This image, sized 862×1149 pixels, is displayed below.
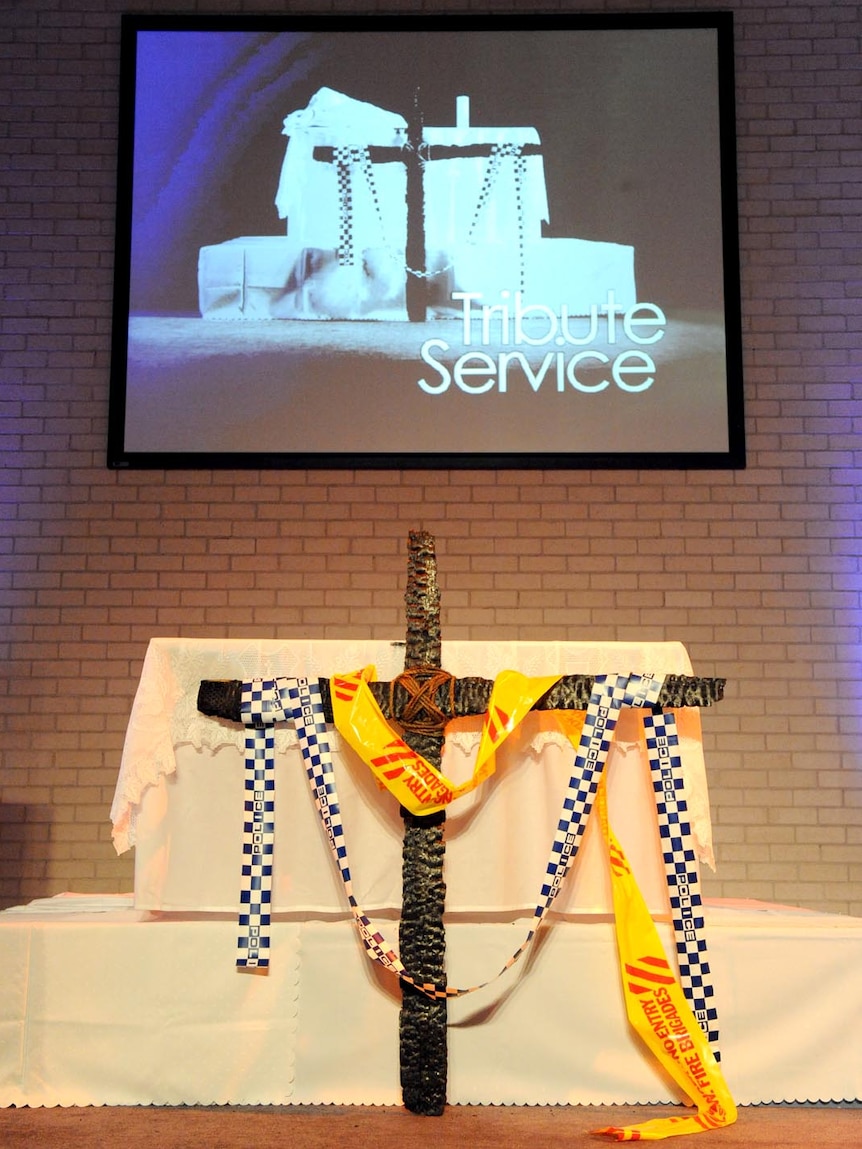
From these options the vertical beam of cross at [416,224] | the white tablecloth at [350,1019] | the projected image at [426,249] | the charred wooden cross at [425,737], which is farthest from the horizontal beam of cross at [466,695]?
the vertical beam of cross at [416,224]

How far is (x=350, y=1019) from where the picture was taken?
9.23 feet

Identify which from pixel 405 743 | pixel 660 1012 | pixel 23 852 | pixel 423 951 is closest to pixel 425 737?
pixel 405 743

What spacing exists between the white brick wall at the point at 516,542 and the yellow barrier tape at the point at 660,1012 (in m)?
2.12

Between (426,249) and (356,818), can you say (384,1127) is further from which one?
(426,249)

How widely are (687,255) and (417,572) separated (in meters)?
2.81

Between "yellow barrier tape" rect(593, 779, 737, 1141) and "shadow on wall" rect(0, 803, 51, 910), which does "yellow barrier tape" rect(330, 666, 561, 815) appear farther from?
"shadow on wall" rect(0, 803, 51, 910)

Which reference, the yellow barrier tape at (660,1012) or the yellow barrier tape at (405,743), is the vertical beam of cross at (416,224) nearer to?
the yellow barrier tape at (405,743)

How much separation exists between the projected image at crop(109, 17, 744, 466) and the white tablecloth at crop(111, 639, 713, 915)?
88.7 inches

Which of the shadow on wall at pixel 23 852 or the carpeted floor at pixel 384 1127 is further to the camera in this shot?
the shadow on wall at pixel 23 852

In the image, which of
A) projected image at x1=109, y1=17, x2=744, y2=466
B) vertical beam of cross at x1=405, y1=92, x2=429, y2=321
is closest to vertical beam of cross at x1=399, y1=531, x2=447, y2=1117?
projected image at x1=109, y1=17, x2=744, y2=466

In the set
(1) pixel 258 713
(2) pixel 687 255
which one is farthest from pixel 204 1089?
(2) pixel 687 255

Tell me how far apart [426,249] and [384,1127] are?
3583 millimetres

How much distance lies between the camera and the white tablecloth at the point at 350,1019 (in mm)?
2783

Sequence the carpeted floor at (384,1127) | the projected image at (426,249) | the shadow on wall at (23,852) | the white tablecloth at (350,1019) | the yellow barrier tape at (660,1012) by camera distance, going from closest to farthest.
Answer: the carpeted floor at (384,1127) → the yellow barrier tape at (660,1012) → the white tablecloth at (350,1019) → the shadow on wall at (23,852) → the projected image at (426,249)
